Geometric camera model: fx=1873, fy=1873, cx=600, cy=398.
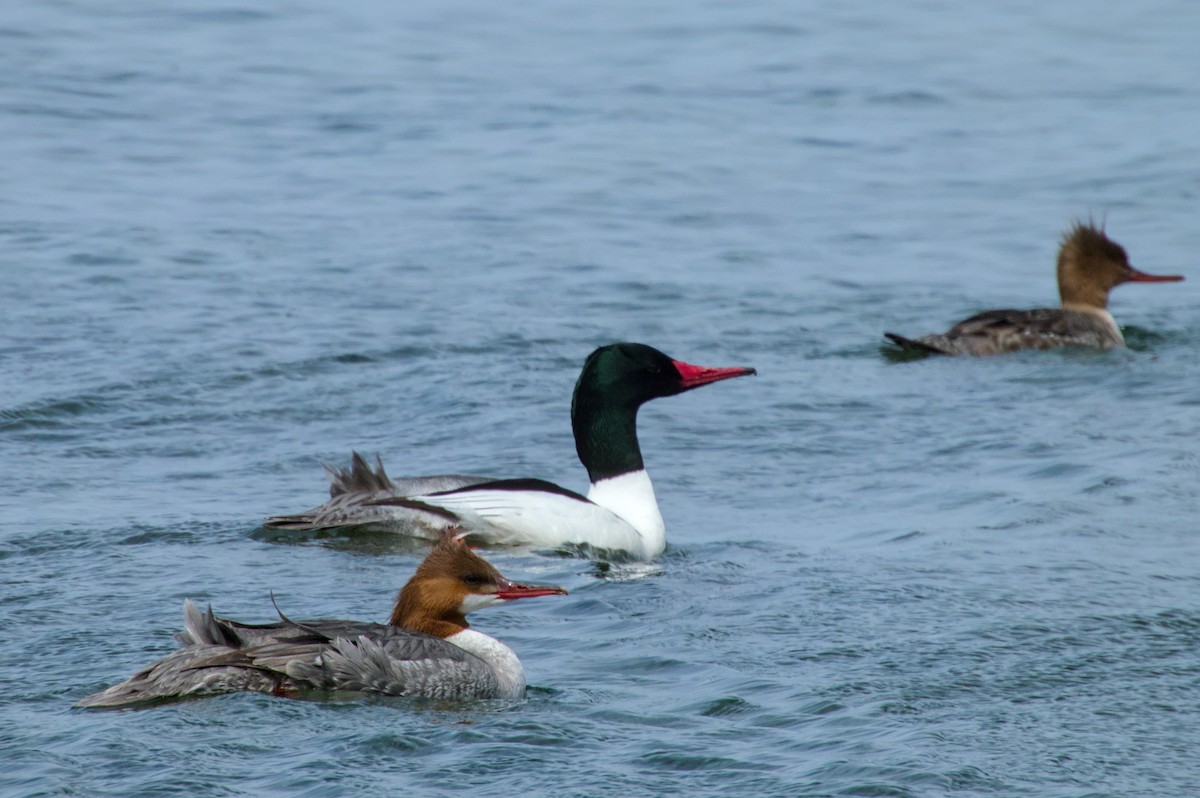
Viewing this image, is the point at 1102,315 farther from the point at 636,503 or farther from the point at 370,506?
the point at 370,506

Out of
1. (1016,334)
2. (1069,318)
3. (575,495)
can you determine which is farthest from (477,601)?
(1069,318)

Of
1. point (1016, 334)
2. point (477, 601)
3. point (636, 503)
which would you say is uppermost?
point (1016, 334)

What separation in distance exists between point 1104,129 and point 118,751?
56.8 ft

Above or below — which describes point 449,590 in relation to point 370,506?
above

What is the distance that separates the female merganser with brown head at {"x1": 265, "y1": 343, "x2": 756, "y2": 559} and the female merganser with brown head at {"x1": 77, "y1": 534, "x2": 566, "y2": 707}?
1891 millimetres

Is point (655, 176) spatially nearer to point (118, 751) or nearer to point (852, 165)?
point (852, 165)

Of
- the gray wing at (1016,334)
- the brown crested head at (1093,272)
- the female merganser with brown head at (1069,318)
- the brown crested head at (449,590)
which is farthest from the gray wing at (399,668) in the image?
the brown crested head at (1093,272)

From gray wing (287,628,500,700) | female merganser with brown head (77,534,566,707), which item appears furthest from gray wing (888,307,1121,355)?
gray wing (287,628,500,700)

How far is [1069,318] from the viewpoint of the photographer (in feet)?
46.9

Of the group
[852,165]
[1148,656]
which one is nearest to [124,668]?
[1148,656]

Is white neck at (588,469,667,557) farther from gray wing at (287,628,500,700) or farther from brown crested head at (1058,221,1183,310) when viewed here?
brown crested head at (1058,221,1183,310)

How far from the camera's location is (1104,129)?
21266 millimetres

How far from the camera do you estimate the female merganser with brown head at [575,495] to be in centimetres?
938

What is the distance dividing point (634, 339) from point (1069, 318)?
3363mm
